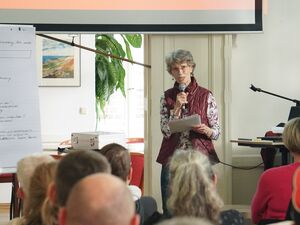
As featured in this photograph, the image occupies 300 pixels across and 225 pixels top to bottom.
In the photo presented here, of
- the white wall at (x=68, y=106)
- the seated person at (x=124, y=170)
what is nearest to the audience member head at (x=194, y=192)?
the seated person at (x=124, y=170)

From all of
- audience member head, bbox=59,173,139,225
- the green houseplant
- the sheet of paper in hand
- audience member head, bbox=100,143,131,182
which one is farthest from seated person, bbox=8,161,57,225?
the green houseplant

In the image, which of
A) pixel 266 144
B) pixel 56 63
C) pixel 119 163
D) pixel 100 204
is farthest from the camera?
pixel 56 63

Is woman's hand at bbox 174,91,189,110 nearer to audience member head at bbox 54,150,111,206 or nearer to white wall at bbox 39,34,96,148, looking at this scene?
audience member head at bbox 54,150,111,206

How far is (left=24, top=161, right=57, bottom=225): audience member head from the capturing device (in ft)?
5.85

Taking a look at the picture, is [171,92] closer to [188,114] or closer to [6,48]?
[188,114]

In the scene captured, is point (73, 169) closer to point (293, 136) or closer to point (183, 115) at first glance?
point (293, 136)

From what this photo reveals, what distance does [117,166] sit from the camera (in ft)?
7.45

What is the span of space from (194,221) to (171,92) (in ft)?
8.73

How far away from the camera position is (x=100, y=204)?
3.50 feet

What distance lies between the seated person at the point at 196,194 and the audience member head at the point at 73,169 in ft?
1.42

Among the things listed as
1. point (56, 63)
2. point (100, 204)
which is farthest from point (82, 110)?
point (100, 204)

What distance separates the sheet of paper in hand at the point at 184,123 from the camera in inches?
130

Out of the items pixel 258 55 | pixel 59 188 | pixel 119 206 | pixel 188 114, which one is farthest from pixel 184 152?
pixel 258 55

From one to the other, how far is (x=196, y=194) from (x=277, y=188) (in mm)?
639
